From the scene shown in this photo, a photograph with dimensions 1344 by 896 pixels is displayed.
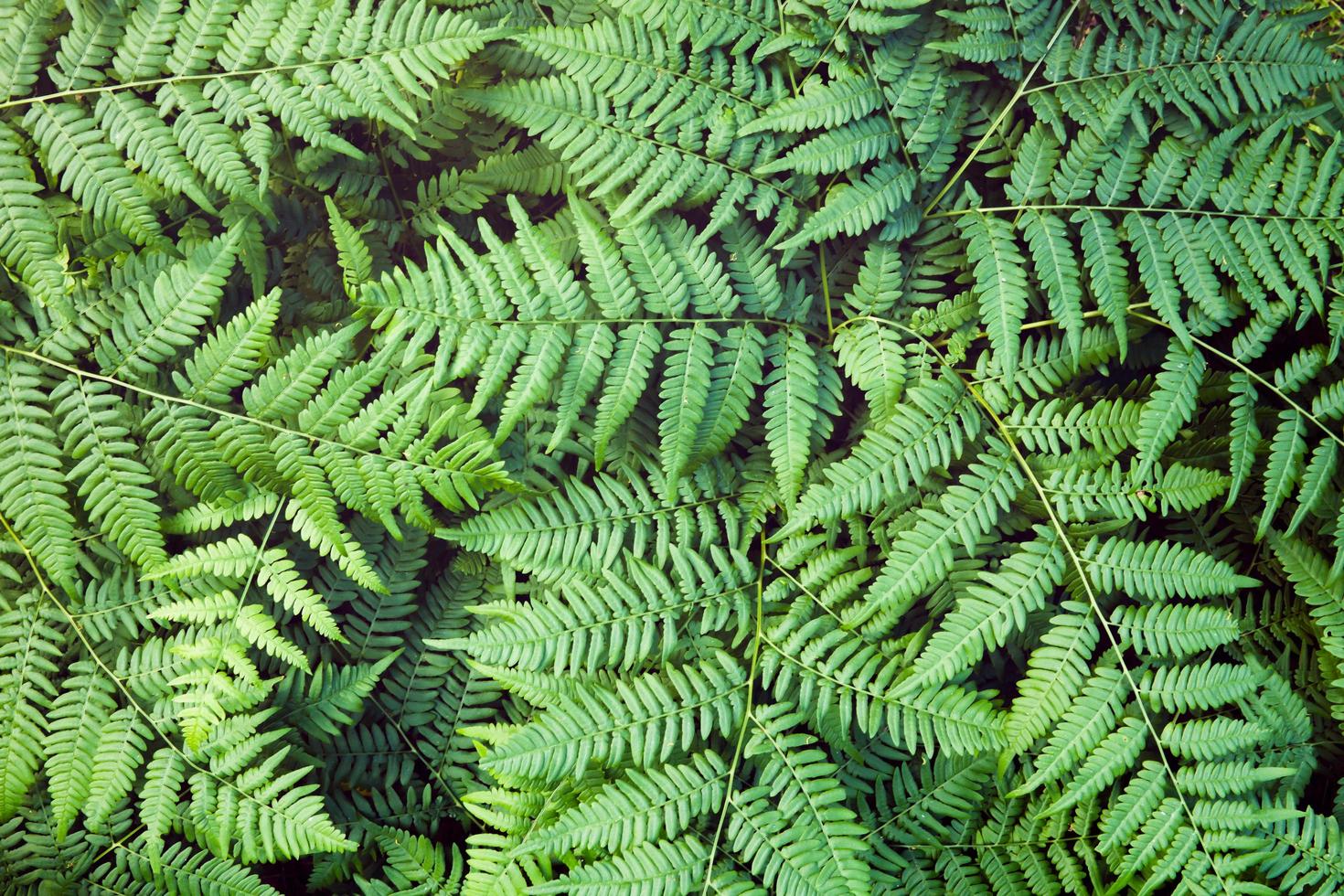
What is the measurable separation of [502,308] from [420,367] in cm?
33

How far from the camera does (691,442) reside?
2020mm

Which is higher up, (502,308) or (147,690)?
(502,308)

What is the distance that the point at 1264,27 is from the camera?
6.86 ft

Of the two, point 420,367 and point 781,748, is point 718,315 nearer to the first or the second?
point 420,367

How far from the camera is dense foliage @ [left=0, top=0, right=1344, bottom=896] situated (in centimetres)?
197

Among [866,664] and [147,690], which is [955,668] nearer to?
[866,664]

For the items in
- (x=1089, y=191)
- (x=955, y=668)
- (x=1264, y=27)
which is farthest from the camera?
(x=1089, y=191)

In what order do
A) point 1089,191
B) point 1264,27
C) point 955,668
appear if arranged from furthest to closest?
1. point 1089,191
2. point 1264,27
3. point 955,668

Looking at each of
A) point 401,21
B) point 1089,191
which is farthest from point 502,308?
point 1089,191

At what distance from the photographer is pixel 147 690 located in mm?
2143

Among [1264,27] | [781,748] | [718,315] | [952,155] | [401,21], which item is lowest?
[781,748]

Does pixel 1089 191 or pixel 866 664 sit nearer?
pixel 866 664

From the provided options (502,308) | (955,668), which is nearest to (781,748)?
(955,668)

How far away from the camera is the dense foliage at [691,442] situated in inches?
77.7
